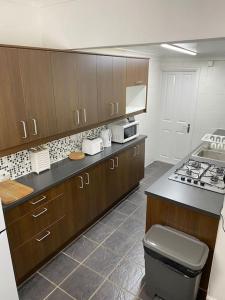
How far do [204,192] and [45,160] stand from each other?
1756mm

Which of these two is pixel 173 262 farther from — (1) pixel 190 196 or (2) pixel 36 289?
(2) pixel 36 289

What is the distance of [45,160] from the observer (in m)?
2.58

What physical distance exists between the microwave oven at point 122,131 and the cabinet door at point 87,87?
27.8 inches

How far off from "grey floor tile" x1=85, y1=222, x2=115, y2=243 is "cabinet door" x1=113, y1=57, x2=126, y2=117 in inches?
64.2

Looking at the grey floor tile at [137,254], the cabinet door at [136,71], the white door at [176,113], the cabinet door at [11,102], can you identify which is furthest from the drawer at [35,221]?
the white door at [176,113]

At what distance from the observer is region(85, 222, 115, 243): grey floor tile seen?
9.54ft

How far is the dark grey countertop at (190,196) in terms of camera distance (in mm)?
1910

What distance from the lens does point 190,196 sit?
6.81 ft

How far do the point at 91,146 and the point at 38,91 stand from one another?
3.78ft

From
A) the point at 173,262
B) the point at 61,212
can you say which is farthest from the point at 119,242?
the point at 173,262

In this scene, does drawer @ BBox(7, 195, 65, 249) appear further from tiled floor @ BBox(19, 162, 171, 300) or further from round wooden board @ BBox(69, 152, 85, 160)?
round wooden board @ BBox(69, 152, 85, 160)

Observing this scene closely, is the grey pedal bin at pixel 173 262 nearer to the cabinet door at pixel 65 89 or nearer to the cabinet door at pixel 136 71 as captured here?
the cabinet door at pixel 65 89

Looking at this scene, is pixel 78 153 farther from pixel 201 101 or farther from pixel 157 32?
pixel 201 101

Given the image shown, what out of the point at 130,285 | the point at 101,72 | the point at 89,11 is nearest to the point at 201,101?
the point at 101,72
